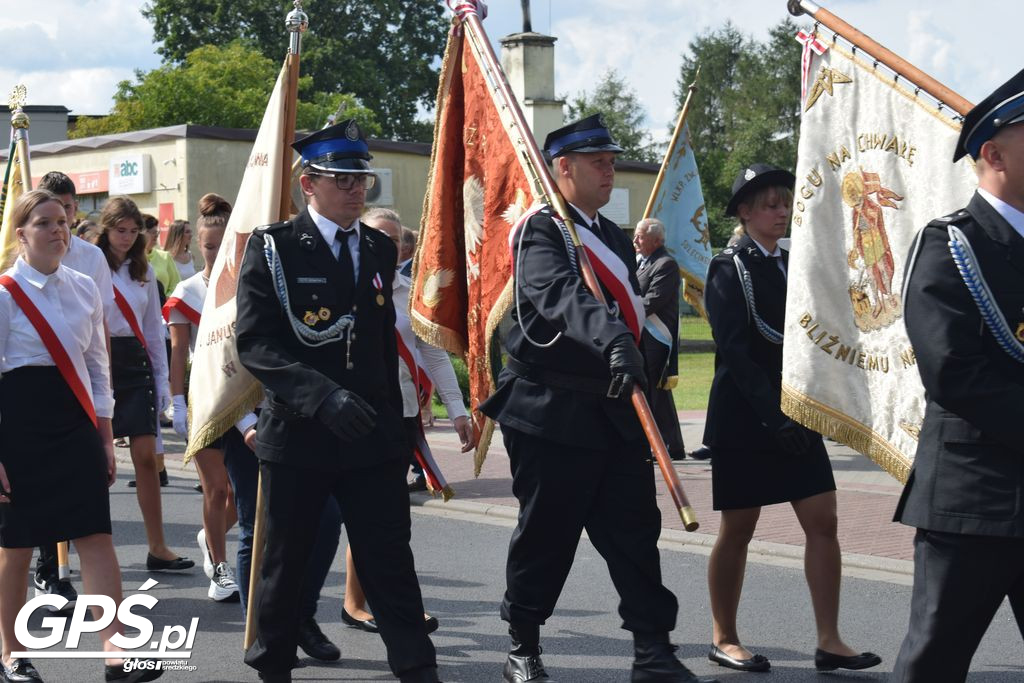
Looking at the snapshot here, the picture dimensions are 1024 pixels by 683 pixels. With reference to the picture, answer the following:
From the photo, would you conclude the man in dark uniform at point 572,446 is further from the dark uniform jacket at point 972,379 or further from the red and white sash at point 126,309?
the red and white sash at point 126,309

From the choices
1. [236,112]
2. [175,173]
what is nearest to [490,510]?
[175,173]

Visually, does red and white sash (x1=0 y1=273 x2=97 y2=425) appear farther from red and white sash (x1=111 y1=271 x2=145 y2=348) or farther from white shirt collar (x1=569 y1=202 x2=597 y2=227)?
red and white sash (x1=111 y1=271 x2=145 y2=348)

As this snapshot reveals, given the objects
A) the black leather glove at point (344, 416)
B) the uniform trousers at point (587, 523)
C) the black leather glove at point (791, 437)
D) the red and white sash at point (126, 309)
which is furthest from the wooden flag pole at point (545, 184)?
the red and white sash at point (126, 309)

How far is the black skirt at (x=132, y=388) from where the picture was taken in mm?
8047

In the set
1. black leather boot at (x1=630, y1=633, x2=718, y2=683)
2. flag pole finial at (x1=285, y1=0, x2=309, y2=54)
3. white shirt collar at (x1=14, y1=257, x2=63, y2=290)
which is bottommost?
black leather boot at (x1=630, y1=633, x2=718, y2=683)

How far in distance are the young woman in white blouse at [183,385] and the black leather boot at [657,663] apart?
279 centimetres

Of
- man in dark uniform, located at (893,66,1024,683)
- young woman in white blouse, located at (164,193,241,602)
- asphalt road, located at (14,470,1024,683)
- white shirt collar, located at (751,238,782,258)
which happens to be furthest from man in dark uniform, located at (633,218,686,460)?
man in dark uniform, located at (893,66,1024,683)

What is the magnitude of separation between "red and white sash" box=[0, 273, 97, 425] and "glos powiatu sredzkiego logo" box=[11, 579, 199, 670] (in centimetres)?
84

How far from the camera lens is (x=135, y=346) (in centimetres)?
816

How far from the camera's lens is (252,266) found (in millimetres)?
5098

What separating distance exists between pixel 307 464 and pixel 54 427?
49.1 inches

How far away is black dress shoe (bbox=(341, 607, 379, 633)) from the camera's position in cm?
666

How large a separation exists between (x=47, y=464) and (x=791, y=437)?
2903 mm

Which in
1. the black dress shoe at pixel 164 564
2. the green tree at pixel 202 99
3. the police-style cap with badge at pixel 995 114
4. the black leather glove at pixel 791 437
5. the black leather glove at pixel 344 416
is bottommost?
the black dress shoe at pixel 164 564
